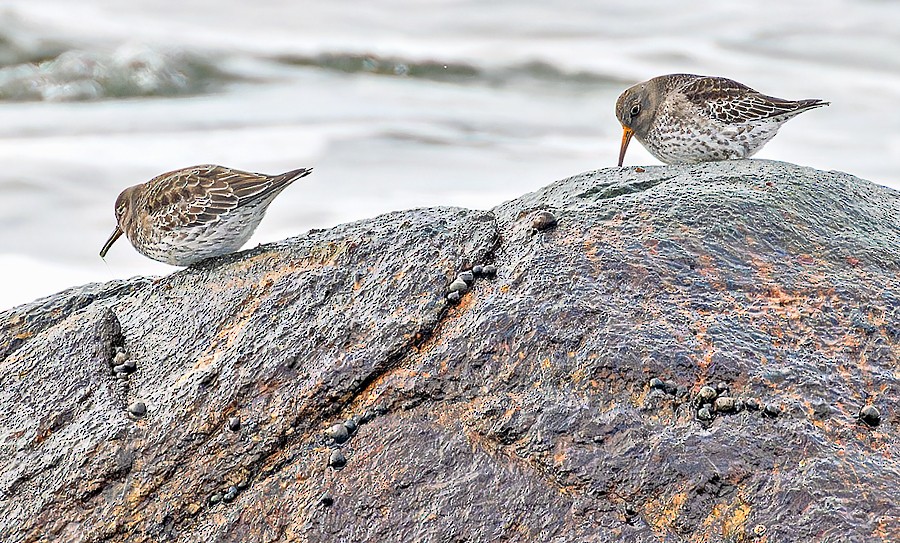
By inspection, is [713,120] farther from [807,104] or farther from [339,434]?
[339,434]

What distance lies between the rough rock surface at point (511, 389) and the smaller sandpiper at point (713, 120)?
1.20 meters

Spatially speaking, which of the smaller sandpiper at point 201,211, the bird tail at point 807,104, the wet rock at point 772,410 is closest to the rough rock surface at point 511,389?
the wet rock at point 772,410

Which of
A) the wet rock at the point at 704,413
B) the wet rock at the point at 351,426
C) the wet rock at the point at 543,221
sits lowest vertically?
the wet rock at the point at 351,426

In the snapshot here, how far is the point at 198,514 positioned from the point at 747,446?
201cm

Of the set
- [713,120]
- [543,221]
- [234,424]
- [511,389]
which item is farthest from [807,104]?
[234,424]

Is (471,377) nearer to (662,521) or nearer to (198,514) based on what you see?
(662,521)

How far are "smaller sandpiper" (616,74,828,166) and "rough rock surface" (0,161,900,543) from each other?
1.20 m

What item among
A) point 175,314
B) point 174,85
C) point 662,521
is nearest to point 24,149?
point 174,85

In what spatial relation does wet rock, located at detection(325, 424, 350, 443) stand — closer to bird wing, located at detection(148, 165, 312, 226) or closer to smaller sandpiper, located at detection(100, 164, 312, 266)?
smaller sandpiper, located at detection(100, 164, 312, 266)

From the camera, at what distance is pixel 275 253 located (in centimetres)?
487

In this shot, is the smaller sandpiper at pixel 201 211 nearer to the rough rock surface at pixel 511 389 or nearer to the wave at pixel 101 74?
the rough rock surface at pixel 511 389

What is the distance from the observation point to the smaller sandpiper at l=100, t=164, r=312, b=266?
214 inches

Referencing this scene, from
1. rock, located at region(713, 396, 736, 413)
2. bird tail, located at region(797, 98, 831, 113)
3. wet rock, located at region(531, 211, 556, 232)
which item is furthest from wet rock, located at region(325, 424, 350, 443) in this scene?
bird tail, located at region(797, 98, 831, 113)

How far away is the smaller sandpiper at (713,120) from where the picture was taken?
5.92 m
